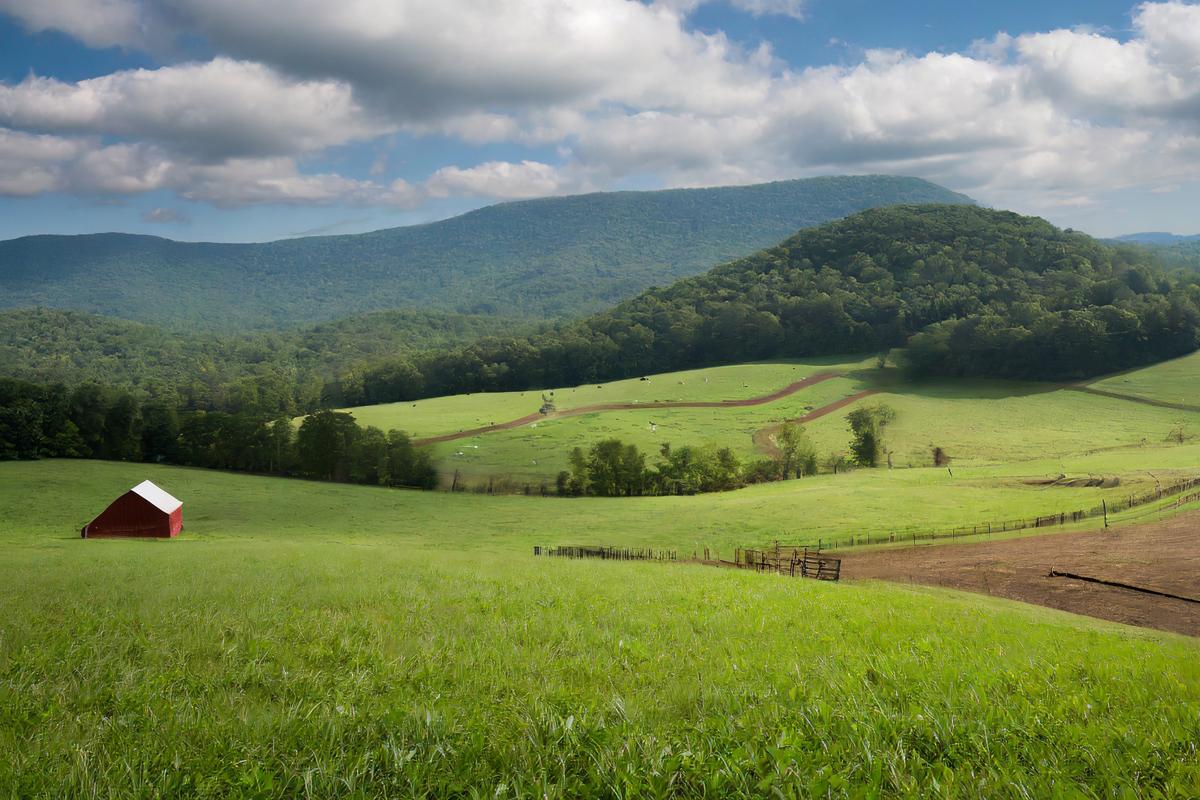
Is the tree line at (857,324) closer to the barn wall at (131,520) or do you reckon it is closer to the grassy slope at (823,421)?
the grassy slope at (823,421)

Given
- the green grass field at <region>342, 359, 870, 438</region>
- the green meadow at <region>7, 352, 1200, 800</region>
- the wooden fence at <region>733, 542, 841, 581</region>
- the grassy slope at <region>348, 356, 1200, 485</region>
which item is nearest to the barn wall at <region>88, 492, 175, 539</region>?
the grassy slope at <region>348, 356, 1200, 485</region>

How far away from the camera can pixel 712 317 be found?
12794 centimetres

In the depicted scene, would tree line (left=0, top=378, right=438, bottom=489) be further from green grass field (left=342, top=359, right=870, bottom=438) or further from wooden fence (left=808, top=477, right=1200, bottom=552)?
wooden fence (left=808, top=477, right=1200, bottom=552)

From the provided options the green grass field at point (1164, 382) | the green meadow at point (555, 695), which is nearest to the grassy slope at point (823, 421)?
the green grass field at point (1164, 382)

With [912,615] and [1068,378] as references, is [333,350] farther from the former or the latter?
[912,615]

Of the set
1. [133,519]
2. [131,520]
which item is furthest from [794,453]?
→ [131,520]

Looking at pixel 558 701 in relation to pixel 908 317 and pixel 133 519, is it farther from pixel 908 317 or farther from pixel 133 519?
pixel 908 317

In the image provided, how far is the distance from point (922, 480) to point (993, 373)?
56.5m

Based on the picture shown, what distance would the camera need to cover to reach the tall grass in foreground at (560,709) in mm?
2211

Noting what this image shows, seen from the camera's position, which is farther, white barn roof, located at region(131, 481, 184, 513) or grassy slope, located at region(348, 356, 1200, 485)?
grassy slope, located at region(348, 356, 1200, 485)

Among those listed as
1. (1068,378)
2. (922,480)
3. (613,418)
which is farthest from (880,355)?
(922,480)

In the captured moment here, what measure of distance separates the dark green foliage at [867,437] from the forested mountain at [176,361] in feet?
312

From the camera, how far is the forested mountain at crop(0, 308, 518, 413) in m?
117

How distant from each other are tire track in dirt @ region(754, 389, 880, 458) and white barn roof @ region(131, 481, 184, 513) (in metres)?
56.9
